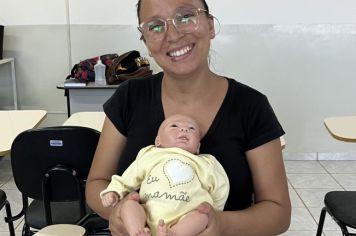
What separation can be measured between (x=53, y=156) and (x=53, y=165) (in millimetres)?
46

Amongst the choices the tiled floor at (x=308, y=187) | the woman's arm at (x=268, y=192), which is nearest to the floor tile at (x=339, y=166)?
the tiled floor at (x=308, y=187)

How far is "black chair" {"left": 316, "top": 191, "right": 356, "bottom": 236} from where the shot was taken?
1.98 meters

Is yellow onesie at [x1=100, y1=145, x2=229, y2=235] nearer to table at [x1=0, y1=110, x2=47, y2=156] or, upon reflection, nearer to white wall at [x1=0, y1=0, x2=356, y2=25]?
table at [x1=0, y1=110, x2=47, y2=156]

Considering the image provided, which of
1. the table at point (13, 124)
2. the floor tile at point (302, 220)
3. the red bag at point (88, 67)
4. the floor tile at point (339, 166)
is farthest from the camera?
the floor tile at point (339, 166)

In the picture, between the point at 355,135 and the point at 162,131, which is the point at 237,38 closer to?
Result: the point at 355,135

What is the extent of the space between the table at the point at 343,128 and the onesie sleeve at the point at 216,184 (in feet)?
4.04

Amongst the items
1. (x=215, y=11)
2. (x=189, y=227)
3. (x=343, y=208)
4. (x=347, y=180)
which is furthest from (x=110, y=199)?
(x=215, y=11)

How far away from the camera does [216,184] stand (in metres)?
1.20

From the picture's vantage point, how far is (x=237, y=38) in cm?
415

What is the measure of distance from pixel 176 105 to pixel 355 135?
1284 millimetres

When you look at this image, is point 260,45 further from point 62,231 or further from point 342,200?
point 62,231

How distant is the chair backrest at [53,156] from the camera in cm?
190

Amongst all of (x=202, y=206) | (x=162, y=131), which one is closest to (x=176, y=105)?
(x=162, y=131)

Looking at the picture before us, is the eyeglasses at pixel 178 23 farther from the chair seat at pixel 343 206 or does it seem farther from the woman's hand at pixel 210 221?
the chair seat at pixel 343 206
